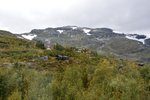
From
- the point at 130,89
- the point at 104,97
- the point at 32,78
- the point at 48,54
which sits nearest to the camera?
the point at 104,97

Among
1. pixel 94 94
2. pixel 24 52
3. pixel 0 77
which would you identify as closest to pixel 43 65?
pixel 24 52

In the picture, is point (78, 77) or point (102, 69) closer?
point (78, 77)

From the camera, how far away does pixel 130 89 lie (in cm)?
5903

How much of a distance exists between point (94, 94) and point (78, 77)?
16.2 m

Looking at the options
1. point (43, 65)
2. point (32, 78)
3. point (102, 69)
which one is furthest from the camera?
point (43, 65)

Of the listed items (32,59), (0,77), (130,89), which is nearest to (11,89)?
(0,77)

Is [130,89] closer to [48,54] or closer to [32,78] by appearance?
[32,78]

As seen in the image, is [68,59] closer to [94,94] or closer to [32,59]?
[32,59]

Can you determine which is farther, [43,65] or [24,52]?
[24,52]

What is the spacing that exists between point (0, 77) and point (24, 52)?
65330 mm

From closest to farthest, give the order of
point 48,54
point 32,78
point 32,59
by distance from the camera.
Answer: point 32,78 < point 32,59 < point 48,54

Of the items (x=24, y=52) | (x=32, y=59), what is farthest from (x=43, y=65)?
(x=24, y=52)

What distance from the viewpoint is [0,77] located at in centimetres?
6041

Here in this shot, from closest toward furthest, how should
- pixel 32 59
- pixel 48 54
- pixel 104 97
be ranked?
pixel 104 97
pixel 32 59
pixel 48 54
